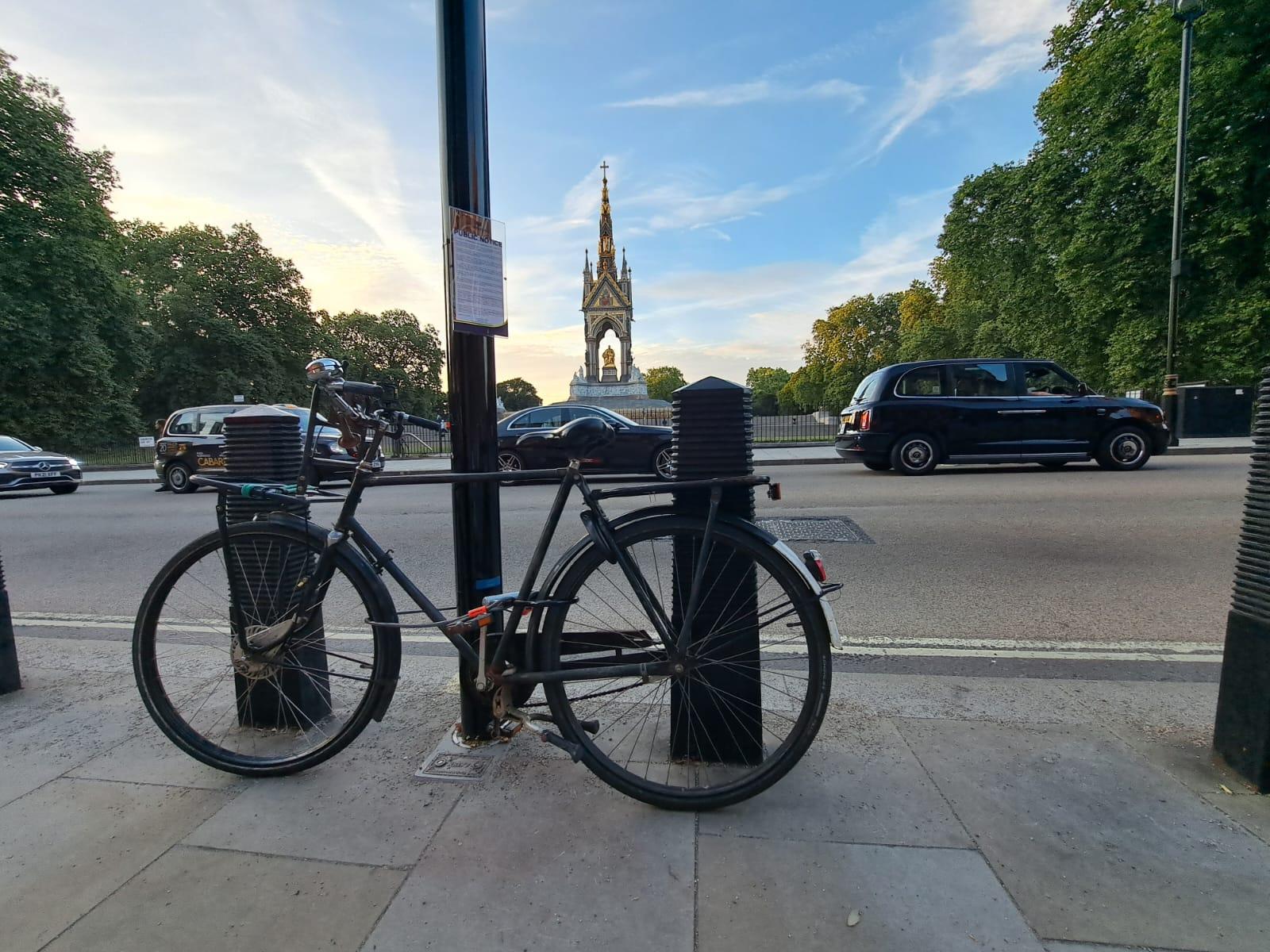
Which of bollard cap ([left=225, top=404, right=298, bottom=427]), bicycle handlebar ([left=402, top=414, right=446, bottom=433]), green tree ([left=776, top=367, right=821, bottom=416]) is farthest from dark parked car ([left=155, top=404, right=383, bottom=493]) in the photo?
green tree ([left=776, top=367, right=821, bottom=416])

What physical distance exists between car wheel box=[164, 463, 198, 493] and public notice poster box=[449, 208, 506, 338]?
13.7 meters

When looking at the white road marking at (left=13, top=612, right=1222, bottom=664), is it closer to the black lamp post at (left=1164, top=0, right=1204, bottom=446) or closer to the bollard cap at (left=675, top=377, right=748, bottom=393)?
the bollard cap at (left=675, top=377, right=748, bottom=393)

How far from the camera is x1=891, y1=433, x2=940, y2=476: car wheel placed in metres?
11.0

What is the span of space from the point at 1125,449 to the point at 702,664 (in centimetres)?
1178

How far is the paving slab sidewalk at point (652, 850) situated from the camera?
163 centimetres

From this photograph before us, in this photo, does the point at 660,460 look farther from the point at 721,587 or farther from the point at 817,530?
the point at 721,587

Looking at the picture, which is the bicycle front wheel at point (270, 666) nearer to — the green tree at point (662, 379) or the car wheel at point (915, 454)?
the car wheel at point (915, 454)

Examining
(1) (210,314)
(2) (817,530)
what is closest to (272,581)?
(2) (817,530)

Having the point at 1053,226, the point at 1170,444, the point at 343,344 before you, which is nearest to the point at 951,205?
the point at 1053,226

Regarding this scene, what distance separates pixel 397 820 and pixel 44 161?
3638 centimetres

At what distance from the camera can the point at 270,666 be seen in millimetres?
2393

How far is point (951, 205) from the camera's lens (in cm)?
3103

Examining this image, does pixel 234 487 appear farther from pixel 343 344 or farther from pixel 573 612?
pixel 343 344

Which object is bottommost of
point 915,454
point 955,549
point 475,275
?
point 955,549
